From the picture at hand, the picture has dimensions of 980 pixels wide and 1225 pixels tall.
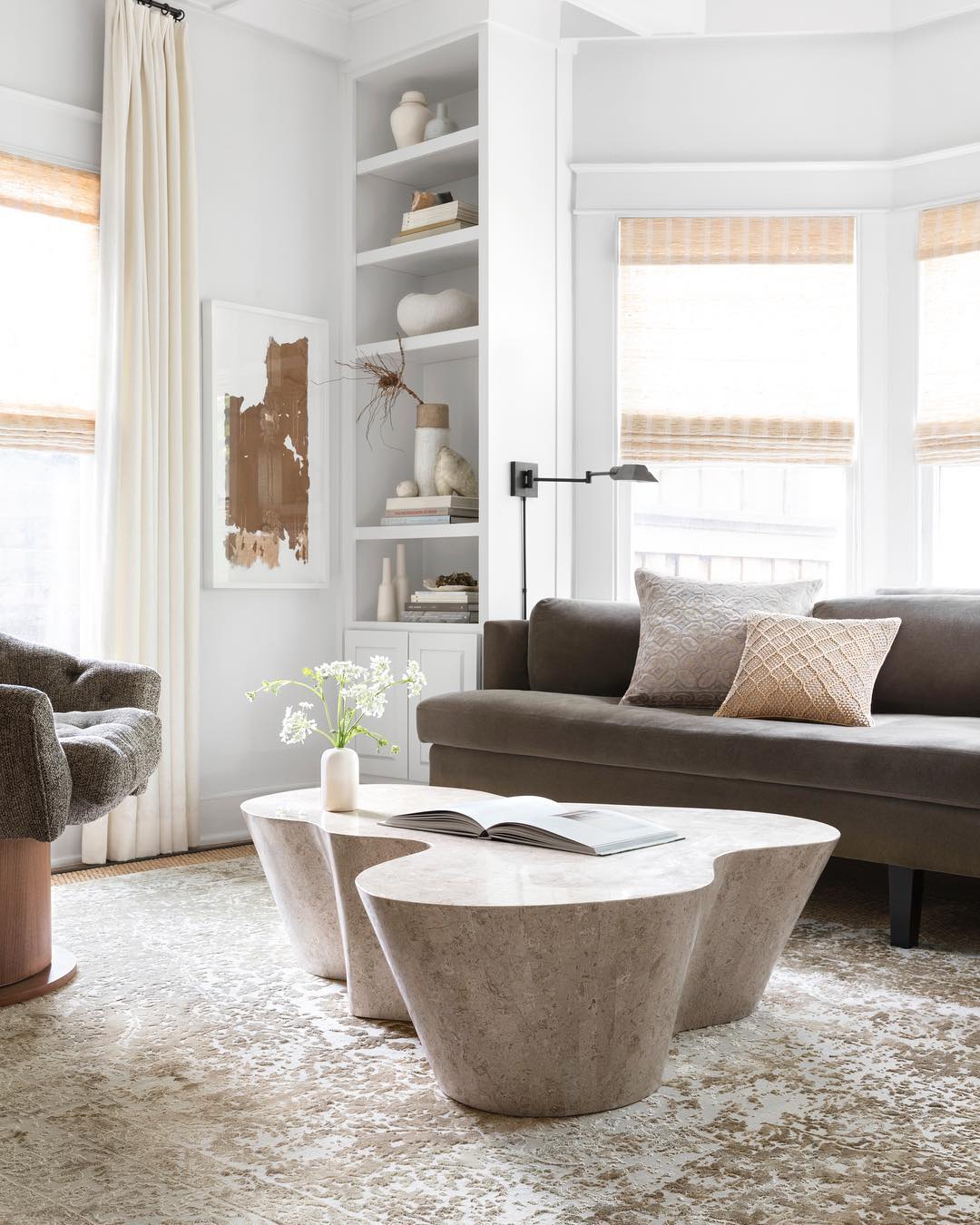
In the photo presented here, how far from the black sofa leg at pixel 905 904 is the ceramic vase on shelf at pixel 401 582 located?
2380 mm


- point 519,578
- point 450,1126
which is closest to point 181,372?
point 519,578

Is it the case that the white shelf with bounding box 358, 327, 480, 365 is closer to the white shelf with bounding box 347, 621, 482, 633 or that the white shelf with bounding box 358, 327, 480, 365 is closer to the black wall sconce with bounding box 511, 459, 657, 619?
the black wall sconce with bounding box 511, 459, 657, 619

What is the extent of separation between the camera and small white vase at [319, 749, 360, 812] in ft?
8.92

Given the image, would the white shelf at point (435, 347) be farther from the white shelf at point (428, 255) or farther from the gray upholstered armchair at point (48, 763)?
the gray upholstered armchair at point (48, 763)

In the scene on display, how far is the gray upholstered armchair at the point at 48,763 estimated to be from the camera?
2.44 metres

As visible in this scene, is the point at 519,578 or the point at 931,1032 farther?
the point at 519,578

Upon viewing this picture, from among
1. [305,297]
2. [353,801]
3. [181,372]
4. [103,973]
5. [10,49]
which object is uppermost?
[10,49]

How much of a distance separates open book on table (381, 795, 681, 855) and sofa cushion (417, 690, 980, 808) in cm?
66

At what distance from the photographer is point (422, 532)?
4691 mm

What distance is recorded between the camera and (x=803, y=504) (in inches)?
187

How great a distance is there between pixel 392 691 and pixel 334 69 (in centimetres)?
248

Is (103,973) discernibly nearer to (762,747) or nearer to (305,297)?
(762,747)

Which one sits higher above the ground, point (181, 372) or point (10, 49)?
point (10, 49)

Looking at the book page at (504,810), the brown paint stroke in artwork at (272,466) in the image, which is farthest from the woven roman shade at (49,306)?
the book page at (504,810)
